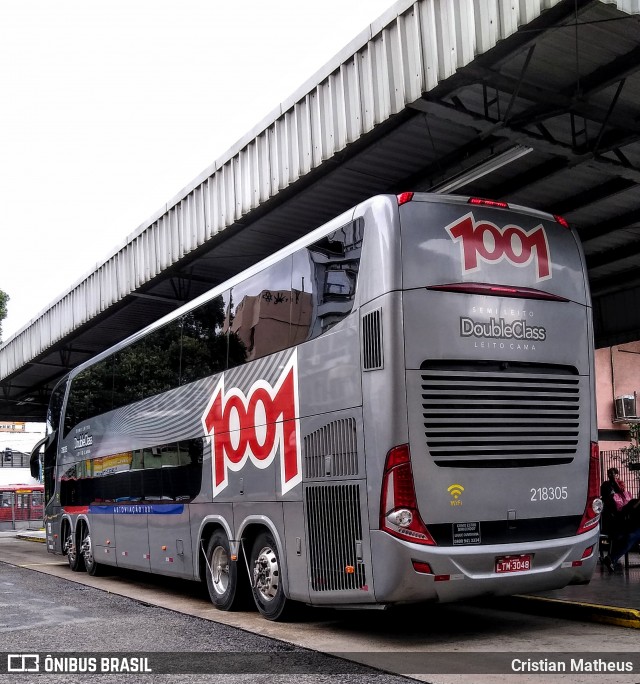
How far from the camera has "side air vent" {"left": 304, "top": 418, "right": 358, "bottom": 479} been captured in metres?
8.32

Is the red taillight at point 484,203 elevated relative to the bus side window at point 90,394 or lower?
elevated

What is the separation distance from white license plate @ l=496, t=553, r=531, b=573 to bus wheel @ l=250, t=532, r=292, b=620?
2.48 metres

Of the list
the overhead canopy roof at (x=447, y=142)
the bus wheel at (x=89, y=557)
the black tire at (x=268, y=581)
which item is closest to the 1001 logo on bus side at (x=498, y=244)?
the overhead canopy roof at (x=447, y=142)

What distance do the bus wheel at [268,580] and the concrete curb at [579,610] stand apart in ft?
8.82

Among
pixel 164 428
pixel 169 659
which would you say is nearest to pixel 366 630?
pixel 169 659

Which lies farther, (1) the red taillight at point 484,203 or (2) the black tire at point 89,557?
(2) the black tire at point 89,557

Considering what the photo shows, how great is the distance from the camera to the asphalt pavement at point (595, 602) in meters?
8.84

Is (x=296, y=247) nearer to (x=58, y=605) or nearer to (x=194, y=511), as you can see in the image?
(x=194, y=511)

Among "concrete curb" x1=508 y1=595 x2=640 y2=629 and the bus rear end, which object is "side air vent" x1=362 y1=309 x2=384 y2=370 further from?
"concrete curb" x1=508 y1=595 x2=640 y2=629

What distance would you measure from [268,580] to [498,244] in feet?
14.6

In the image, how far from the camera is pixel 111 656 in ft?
25.7

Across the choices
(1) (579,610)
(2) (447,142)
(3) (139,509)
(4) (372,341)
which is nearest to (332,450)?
(4) (372,341)

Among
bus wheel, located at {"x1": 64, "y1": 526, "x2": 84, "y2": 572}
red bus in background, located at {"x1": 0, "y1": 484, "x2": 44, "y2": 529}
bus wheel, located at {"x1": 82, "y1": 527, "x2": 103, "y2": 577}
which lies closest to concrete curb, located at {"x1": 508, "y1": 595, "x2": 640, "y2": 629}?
bus wheel, located at {"x1": 82, "y1": 527, "x2": 103, "y2": 577}

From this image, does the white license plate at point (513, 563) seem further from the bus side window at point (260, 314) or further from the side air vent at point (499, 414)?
the bus side window at point (260, 314)
